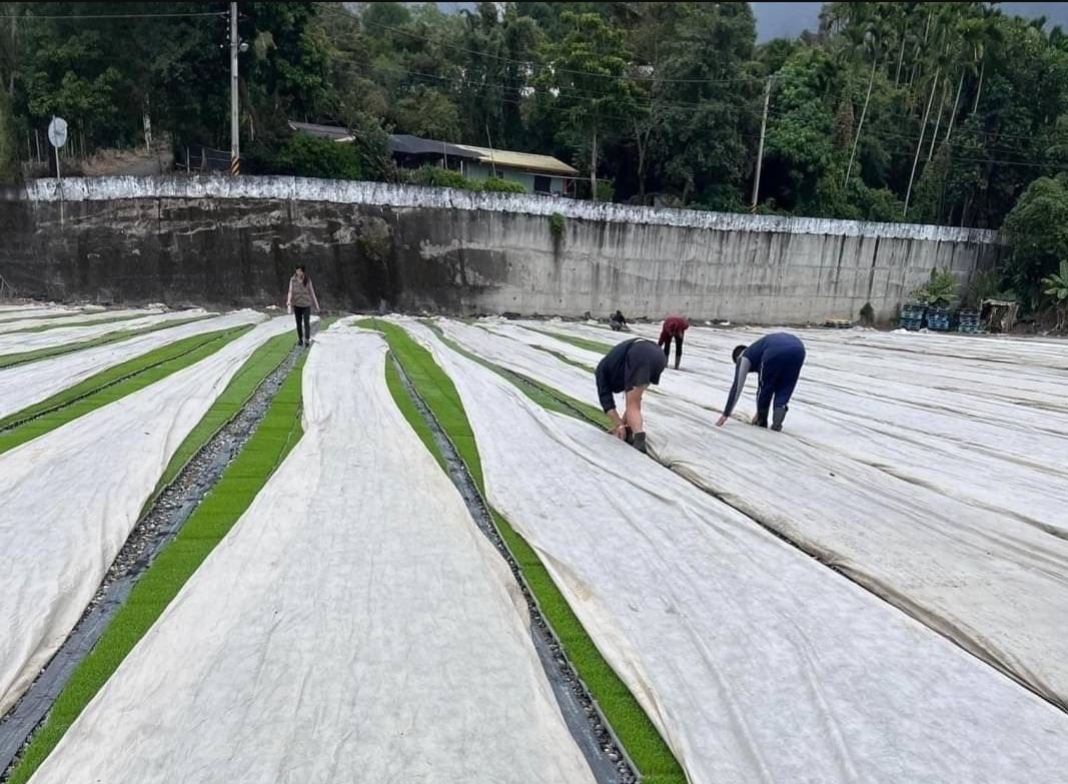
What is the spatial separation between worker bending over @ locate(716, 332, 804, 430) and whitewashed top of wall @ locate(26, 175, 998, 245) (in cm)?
1384

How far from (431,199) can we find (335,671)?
1678cm

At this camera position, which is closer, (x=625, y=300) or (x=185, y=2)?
(x=185, y=2)

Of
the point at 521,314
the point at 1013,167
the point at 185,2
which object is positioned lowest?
the point at 521,314

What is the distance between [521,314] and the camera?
61.2 feet

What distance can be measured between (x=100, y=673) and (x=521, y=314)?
55.1 ft

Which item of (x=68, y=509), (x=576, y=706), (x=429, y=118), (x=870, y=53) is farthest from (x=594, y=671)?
(x=870, y=53)

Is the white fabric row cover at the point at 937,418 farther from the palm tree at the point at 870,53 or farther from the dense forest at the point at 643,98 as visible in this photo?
the palm tree at the point at 870,53

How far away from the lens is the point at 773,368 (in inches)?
Answer: 208

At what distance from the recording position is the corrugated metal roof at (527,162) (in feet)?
80.6

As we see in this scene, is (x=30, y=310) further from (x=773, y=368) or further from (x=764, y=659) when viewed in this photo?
(x=764, y=659)

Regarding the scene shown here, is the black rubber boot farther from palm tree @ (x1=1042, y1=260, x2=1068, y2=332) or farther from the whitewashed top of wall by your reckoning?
palm tree @ (x1=1042, y1=260, x2=1068, y2=332)

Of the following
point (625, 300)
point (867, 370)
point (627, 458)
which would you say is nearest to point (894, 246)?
point (625, 300)

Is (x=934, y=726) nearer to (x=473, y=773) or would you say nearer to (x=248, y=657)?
(x=473, y=773)

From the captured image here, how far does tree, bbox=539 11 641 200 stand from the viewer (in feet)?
69.6
